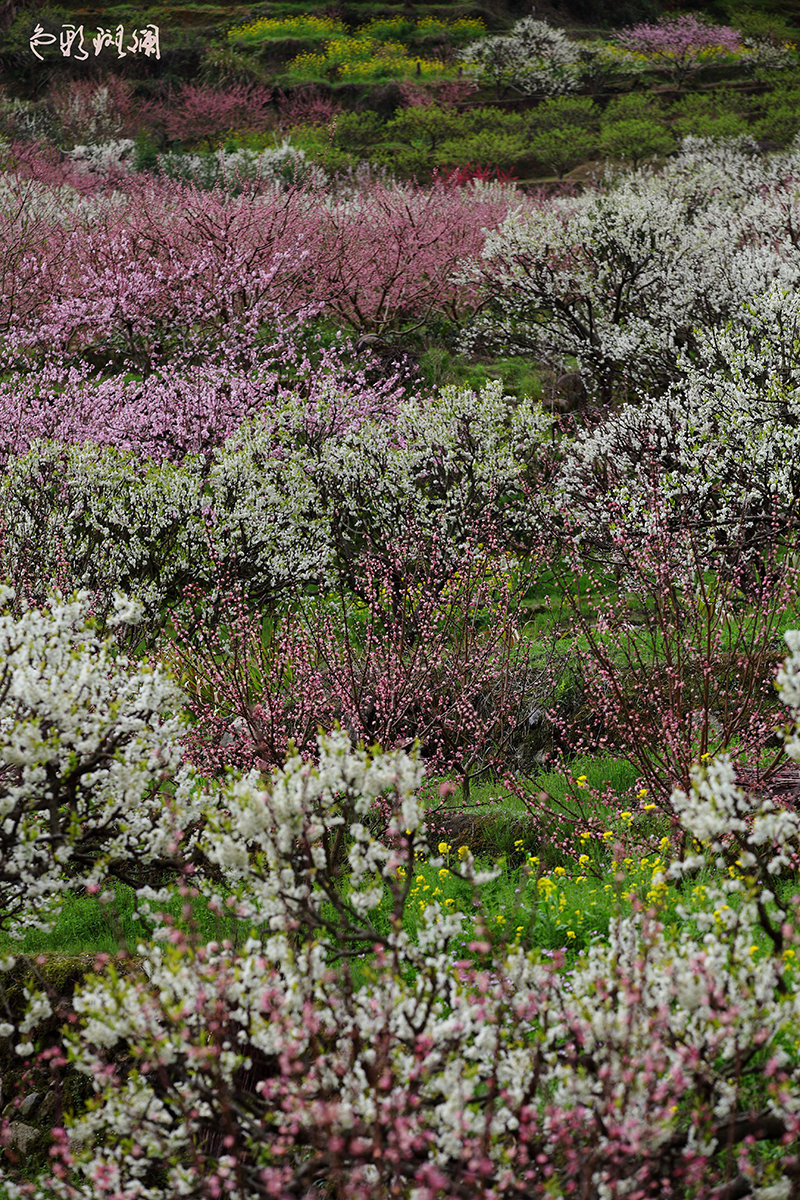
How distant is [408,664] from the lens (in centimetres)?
758

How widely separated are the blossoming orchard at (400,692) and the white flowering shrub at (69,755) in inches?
1.2

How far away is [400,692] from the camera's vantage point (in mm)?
7586

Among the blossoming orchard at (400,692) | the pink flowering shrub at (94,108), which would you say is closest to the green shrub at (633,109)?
the blossoming orchard at (400,692)

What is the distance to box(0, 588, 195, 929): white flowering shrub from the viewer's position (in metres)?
3.87

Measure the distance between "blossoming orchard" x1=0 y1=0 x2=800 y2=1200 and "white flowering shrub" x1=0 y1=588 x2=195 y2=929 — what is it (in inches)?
1.2

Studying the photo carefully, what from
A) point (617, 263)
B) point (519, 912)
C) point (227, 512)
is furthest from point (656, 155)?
point (519, 912)

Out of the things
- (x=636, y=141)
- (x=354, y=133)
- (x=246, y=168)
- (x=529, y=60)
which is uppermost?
(x=529, y=60)

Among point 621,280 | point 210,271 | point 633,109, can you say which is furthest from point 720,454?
point 633,109

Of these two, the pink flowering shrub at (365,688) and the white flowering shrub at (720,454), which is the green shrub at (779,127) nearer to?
the white flowering shrub at (720,454)

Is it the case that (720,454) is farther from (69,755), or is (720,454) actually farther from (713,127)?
(713,127)

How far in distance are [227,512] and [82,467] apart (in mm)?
1772

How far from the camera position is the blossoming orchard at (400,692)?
294 cm

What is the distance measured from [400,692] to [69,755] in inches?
155

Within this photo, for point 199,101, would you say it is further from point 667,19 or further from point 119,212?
point 667,19
